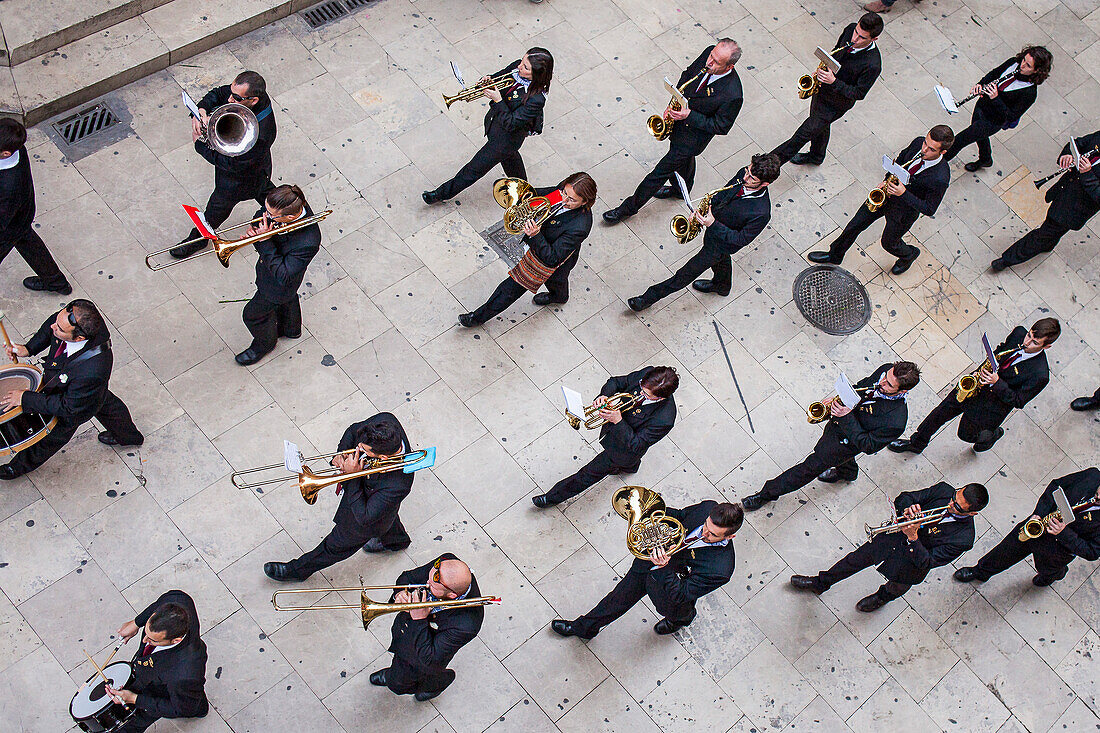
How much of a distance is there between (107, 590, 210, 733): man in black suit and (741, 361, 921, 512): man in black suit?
178 inches

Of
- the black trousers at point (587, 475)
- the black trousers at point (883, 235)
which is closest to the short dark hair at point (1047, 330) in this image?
the black trousers at point (883, 235)

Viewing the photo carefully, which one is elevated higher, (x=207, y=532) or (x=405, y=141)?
(x=405, y=141)

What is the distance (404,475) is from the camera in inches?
253

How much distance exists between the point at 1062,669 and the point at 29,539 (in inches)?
308

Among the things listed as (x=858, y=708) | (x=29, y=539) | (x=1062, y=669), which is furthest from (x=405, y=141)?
(x=1062, y=669)

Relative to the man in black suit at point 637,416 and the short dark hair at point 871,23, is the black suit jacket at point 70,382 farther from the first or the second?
the short dark hair at point 871,23

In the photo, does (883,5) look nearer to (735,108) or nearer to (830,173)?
(830,173)

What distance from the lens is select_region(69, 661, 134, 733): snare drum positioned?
19.1 feet

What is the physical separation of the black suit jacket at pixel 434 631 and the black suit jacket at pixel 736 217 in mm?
3734

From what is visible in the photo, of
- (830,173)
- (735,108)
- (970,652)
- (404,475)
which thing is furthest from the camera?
(830,173)

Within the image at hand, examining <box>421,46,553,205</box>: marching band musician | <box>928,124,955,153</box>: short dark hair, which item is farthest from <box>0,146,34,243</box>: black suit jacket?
<box>928,124,955,153</box>: short dark hair

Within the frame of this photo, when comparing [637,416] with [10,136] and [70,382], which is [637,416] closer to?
[70,382]

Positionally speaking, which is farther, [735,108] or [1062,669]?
[735,108]

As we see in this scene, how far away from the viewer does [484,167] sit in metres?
8.72
